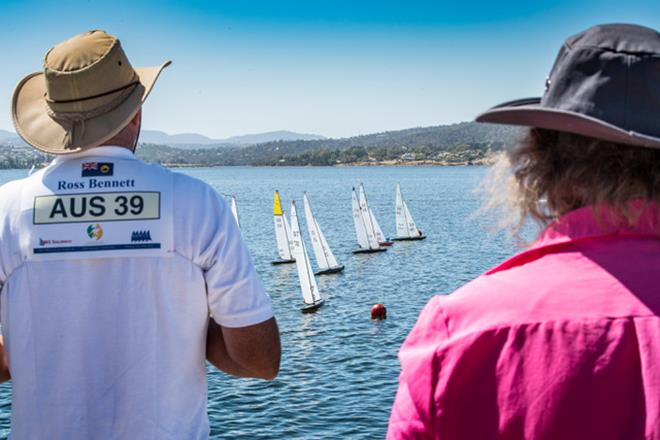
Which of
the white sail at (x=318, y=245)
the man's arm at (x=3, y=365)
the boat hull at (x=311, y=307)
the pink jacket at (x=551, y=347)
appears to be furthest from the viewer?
the white sail at (x=318, y=245)

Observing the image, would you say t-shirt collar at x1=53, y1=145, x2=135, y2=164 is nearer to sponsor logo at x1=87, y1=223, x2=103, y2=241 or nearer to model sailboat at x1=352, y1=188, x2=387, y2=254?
sponsor logo at x1=87, y1=223, x2=103, y2=241

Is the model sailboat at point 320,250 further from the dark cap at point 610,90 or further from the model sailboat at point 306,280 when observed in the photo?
the dark cap at point 610,90

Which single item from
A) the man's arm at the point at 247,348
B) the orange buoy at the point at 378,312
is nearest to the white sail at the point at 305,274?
the orange buoy at the point at 378,312

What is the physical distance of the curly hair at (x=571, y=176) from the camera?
1.60 metres

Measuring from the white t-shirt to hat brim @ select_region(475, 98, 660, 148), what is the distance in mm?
998

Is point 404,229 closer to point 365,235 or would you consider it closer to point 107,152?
point 365,235

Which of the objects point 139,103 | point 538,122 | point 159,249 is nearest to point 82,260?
point 159,249

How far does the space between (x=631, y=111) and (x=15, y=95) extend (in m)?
2.10

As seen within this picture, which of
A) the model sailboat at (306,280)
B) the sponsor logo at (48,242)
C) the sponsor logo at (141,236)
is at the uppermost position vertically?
the sponsor logo at (141,236)

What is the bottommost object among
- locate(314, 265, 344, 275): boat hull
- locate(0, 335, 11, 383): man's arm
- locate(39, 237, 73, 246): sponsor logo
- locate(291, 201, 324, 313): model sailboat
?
locate(314, 265, 344, 275): boat hull

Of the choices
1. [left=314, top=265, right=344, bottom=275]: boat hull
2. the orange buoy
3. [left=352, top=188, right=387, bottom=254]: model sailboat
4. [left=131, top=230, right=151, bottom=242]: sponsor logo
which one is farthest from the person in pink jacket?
[left=352, top=188, right=387, bottom=254]: model sailboat

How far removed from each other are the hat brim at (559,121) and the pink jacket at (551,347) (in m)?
0.16

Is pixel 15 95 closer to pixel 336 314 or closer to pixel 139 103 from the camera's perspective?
pixel 139 103

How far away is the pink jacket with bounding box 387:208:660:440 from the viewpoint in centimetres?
146
